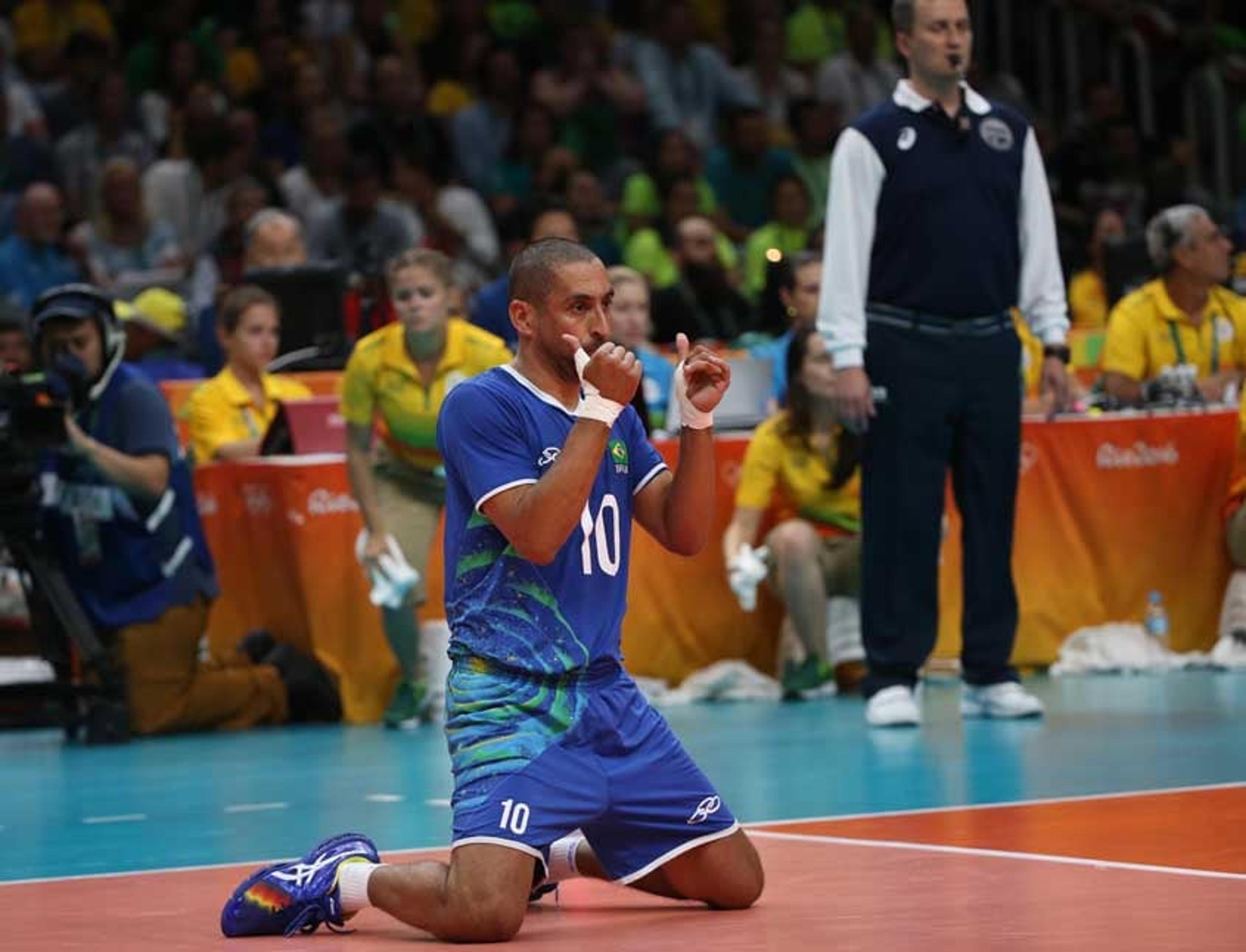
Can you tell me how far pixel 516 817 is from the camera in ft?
17.8

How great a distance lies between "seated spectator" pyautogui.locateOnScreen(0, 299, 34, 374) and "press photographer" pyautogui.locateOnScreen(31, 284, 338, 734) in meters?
1.12

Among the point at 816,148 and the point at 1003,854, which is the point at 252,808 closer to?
the point at 1003,854

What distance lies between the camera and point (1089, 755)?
8297 millimetres

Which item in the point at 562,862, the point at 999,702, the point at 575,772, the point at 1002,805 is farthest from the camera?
the point at 999,702

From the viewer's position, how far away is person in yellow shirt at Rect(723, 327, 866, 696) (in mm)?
11031

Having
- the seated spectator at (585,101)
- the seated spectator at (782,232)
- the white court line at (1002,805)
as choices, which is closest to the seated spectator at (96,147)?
the seated spectator at (585,101)

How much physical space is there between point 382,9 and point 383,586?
8.60m

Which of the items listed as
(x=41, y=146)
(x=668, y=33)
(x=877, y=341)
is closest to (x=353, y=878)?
(x=877, y=341)

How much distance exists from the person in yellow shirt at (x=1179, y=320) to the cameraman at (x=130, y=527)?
13.1 ft

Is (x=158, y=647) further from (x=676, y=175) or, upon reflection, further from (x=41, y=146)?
(x=676, y=175)

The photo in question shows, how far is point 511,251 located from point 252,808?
8.45 meters

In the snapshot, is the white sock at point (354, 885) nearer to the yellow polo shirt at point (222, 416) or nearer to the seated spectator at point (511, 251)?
the seated spectator at point (511, 251)

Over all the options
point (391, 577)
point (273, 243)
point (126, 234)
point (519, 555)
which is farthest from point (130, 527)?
point (126, 234)

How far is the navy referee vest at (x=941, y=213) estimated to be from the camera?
8.97m
